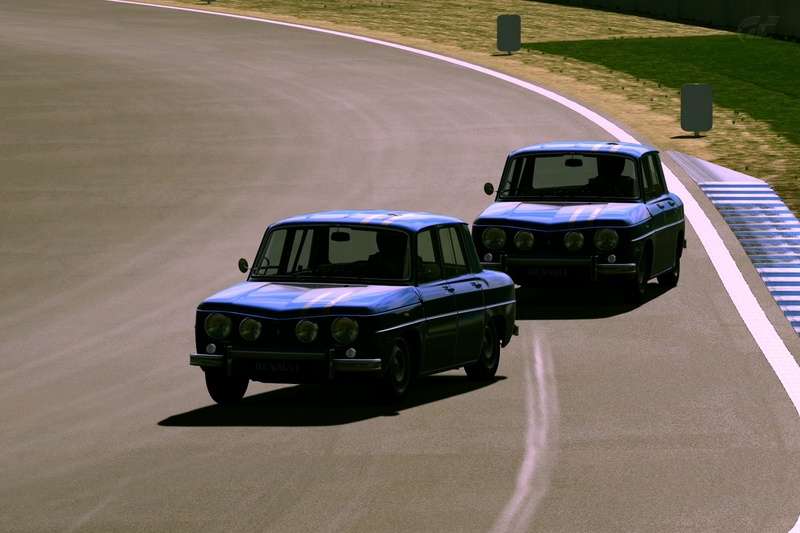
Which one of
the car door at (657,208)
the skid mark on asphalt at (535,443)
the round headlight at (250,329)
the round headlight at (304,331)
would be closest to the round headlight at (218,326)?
the round headlight at (250,329)

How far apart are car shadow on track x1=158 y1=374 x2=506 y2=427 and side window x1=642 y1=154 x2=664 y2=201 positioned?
5.81 meters

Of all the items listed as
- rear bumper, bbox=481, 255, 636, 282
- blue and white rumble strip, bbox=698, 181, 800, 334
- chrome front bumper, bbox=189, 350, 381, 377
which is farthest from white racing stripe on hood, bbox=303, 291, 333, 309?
blue and white rumble strip, bbox=698, 181, 800, 334

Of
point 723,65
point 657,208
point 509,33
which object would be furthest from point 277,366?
point 509,33

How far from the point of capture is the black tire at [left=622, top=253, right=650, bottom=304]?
1875 centimetres

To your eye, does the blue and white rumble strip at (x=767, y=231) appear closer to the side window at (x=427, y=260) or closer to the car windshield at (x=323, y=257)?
the side window at (x=427, y=260)

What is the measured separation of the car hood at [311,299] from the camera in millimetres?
12688

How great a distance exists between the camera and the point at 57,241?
2562cm

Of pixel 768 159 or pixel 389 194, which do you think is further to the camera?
pixel 768 159

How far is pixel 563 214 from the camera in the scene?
61.5 feet

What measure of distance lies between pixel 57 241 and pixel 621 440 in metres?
15.3

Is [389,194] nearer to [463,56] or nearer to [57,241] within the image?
[57,241]

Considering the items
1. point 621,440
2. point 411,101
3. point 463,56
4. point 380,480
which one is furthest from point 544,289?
point 463,56

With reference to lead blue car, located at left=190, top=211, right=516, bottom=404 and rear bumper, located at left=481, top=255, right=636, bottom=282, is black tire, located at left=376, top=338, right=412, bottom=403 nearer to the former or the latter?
lead blue car, located at left=190, top=211, right=516, bottom=404

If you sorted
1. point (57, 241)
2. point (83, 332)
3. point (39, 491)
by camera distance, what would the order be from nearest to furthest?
point (39, 491), point (83, 332), point (57, 241)
